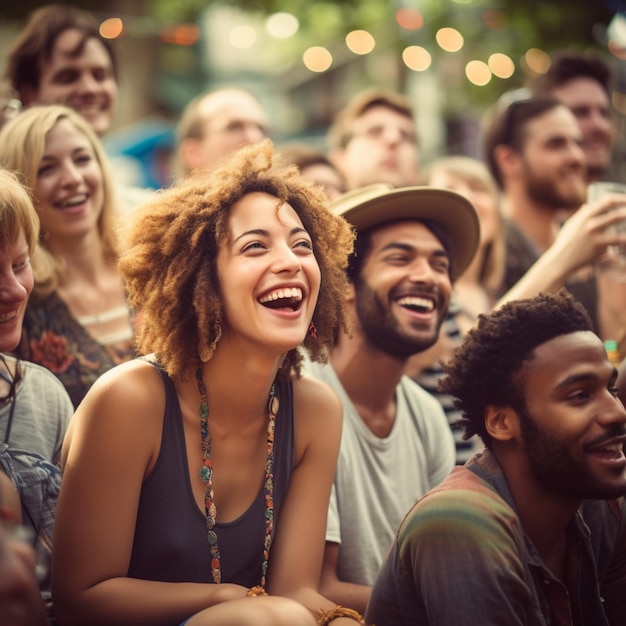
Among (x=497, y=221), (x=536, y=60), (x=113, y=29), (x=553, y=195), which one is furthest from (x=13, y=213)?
(x=536, y=60)

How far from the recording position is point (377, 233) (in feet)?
14.0

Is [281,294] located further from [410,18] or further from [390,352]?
[410,18]

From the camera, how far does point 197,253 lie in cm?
315

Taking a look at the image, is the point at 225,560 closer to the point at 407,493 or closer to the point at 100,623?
the point at 100,623

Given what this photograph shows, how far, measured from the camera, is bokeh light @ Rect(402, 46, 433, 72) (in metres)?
11.6

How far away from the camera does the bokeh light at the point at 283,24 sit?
33.3 feet

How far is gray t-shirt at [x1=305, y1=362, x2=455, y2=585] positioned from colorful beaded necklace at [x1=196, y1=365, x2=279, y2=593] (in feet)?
1.66

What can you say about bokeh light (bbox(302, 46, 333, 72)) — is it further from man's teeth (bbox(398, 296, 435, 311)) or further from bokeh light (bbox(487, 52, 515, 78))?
man's teeth (bbox(398, 296, 435, 311))

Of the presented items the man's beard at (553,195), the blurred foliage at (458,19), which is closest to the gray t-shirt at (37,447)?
the man's beard at (553,195)

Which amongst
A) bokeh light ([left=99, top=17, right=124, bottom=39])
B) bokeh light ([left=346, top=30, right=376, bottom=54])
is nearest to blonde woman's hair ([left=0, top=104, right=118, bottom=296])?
bokeh light ([left=99, top=17, right=124, bottom=39])

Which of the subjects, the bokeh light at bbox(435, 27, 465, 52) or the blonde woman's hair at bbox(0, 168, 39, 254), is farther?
the bokeh light at bbox(435, 27, 465, 52)

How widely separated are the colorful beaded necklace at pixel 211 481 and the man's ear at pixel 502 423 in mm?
707

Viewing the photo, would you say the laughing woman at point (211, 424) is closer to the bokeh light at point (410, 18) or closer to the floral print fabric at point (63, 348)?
the floral print fabric at point (63, 348)

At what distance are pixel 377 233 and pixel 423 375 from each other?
103 centimetres
